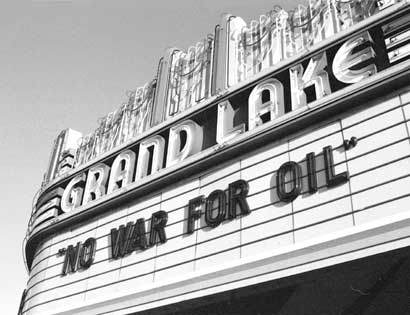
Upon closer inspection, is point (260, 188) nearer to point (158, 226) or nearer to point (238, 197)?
point (238, 197)

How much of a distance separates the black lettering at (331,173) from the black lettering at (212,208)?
2658mm

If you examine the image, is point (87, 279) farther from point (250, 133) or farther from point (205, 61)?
point (205, 61)

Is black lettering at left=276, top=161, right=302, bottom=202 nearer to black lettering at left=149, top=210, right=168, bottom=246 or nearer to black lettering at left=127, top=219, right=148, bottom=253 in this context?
black lettering at left=149, top=210, right=168, bottom=246

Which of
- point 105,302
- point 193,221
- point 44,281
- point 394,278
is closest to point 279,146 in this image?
point 193,221

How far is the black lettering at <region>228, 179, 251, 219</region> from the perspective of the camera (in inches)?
436

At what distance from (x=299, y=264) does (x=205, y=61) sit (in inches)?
327

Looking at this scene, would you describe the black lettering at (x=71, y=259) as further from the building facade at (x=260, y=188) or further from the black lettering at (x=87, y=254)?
the black lettering at (x=87, y=254)

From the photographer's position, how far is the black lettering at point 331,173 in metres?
9.62

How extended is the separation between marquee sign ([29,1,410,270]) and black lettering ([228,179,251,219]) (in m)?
0.03

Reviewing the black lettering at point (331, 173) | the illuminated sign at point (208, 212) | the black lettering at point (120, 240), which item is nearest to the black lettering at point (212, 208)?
the illuminated sign at point (208, 212)

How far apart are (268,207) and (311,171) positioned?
3.91 ft

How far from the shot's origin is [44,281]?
15469 millimetres

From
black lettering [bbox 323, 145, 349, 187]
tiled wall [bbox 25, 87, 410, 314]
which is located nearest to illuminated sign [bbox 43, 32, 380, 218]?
tiled wall [bbox 25, 87, 410, 314]

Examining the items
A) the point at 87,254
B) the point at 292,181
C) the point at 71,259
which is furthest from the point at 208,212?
the point at 71,259
